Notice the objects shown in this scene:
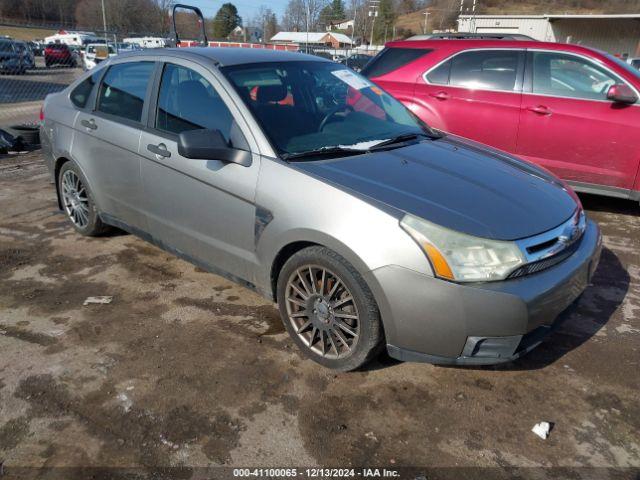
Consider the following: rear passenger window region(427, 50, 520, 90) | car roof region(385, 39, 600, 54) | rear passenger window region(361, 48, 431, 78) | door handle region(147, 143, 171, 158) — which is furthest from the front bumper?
rear passenger window region(361, 48, 431, 78)

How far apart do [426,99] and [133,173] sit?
364 centimetres

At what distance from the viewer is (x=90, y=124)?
4164mm

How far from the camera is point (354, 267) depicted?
2.53 metres

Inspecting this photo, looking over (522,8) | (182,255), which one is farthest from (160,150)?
(522,8)

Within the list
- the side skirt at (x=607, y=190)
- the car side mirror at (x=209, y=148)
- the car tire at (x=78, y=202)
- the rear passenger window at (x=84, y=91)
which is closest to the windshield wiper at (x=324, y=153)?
the car side mirror at (x=209, y=148)

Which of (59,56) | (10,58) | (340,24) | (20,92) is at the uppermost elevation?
(340,24)

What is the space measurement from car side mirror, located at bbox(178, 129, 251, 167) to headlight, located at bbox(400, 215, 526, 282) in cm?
113

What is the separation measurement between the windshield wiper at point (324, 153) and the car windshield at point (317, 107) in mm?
14

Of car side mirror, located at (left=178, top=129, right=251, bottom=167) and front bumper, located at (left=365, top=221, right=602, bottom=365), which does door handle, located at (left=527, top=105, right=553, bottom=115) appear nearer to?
front bumper, located at (left=365, top=221, right=602, bottom=365)

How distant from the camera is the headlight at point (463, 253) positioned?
235 centimetres

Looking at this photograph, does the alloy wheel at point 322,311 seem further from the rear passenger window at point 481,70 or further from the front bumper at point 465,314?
the rear passenger window at point 481,70

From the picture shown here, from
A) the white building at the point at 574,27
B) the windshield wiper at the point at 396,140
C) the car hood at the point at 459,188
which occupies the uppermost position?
the white building at the point at 574,27

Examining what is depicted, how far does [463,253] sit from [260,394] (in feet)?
4.26

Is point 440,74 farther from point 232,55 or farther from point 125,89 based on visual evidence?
point 125,89
